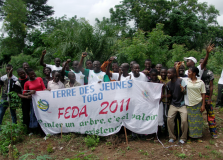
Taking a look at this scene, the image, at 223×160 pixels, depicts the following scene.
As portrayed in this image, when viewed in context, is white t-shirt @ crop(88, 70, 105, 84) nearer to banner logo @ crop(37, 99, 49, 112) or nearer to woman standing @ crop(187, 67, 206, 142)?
banner logo @ crop(37, 99, 49, 112)

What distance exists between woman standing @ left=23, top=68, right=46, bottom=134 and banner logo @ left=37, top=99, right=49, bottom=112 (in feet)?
0.94

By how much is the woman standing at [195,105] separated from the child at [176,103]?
0.39ft

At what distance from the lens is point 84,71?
17.3 ft

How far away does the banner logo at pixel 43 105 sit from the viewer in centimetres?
496

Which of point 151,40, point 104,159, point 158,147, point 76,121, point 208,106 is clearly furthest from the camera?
point 151,40

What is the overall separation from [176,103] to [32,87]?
3.75 metres

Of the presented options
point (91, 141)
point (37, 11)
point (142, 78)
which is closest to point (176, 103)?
point (142, 78)

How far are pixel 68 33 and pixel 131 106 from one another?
9116mm

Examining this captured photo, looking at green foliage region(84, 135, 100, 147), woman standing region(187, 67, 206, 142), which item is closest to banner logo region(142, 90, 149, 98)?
woman standing region(187, 67, 206, 142)

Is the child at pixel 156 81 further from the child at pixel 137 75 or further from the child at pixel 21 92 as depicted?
the child at pixel 21 92

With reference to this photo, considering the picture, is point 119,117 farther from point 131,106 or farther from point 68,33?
point 68,33

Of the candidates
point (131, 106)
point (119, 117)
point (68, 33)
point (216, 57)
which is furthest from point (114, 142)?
point (216, 57)

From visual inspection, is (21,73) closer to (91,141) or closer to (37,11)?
(91,141)

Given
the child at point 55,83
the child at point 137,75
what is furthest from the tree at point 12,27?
the child at point 137,75
